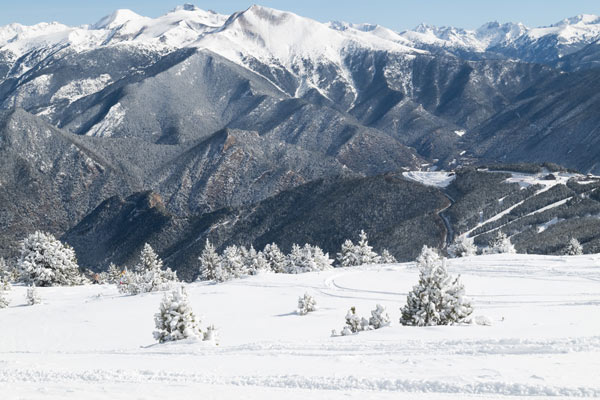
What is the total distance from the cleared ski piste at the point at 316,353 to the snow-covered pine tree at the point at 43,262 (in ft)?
72.3

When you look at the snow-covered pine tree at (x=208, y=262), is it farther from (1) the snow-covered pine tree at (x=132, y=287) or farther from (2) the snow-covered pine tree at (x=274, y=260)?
(1) the snow-covered pine tree at (x=132, y=287)

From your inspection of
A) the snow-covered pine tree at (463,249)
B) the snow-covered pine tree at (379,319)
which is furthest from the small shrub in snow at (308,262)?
the snow-covered pine tree at (379,319)

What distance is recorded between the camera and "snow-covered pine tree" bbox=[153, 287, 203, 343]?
30578 millimetres

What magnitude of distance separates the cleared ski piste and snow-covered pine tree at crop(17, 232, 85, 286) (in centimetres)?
2203

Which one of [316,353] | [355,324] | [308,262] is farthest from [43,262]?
[316,353]

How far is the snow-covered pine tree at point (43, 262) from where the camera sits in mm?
70100

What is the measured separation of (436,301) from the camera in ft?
99.8

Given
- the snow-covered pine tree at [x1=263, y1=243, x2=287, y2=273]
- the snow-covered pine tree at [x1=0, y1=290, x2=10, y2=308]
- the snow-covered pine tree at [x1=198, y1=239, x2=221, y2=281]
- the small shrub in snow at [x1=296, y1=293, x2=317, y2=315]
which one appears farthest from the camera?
the snow-covered pine tree at [x1=263, y1=243, x2=287, y2=273]

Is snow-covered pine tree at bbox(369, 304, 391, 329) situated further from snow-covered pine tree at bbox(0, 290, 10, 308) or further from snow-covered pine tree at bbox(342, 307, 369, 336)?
snow-covered pine tree at bbox(0, 290, 10, 308)

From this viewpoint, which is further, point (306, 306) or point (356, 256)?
point (356, 256)

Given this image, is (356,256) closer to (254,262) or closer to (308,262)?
(308,262)

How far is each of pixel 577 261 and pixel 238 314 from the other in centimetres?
3670

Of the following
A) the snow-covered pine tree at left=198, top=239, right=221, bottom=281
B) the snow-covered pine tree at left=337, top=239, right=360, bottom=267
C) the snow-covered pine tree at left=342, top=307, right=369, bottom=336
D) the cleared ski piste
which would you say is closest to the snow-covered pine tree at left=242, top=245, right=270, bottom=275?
the snow-covered pine tree at left=198, top=239, right=221, bottom=281

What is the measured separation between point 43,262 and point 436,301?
2253 inches
